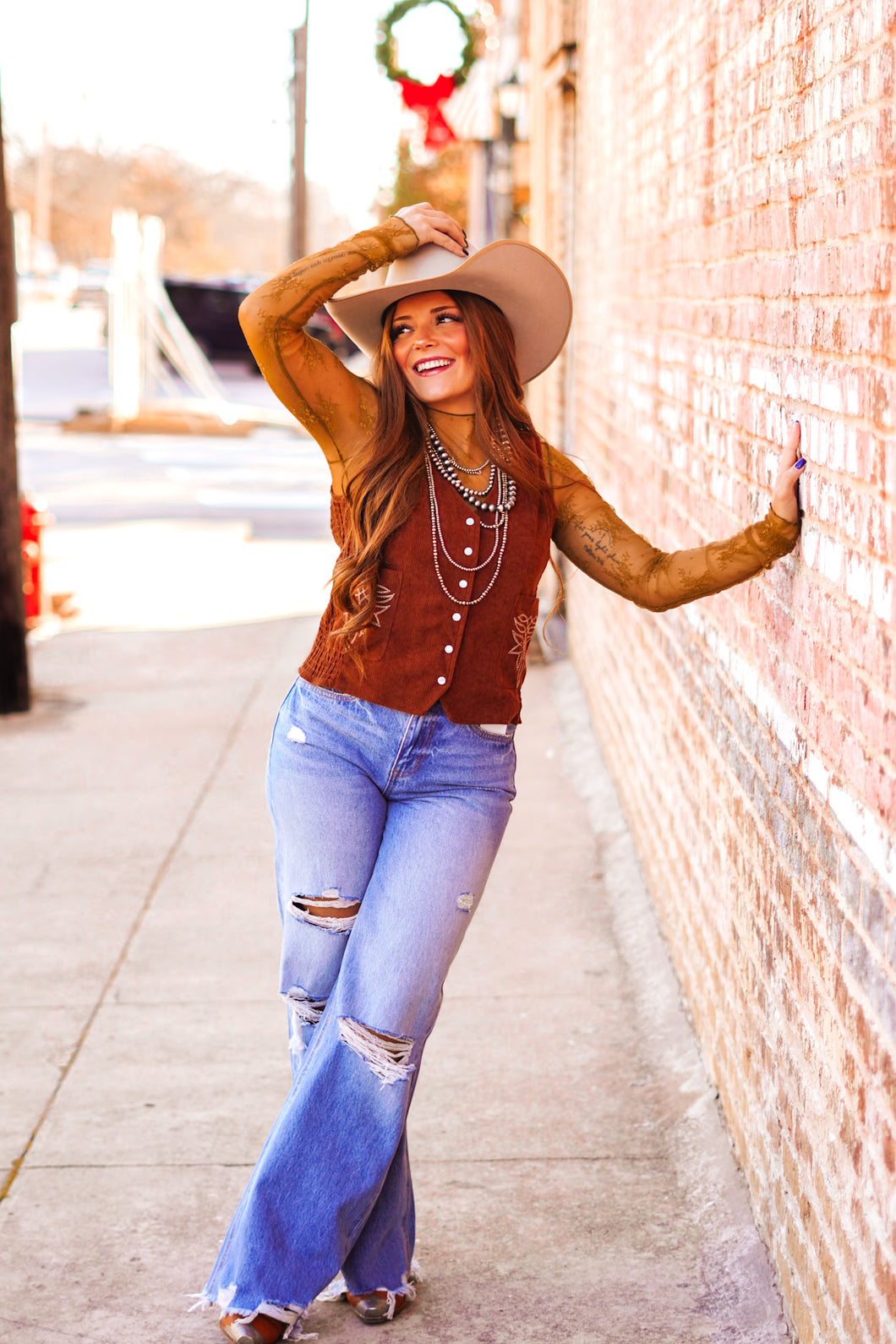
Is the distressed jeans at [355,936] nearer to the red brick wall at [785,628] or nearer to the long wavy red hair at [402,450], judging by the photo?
the long wavy red hair at [402,450]

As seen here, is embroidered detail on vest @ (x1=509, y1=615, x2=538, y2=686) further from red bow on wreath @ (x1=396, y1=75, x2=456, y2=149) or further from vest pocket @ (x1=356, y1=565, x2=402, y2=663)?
red bow on wreath @ (x1=396, y1=75, x2=456, y2=149)

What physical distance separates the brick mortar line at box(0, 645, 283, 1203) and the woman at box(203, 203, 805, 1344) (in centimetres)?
95

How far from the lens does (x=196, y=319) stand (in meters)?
37.0

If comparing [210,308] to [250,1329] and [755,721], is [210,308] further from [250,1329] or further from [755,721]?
[250,1329]

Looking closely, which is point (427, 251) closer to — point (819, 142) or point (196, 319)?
point (819, 142)

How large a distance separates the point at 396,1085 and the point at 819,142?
6.04ft

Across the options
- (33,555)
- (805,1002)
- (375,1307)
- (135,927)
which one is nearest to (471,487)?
(805,1002)

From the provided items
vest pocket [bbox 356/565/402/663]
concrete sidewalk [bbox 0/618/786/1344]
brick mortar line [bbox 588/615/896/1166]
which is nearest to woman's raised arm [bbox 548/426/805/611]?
vest pocket [bbox 356/565/402/663]

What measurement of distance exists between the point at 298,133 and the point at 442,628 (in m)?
27.3

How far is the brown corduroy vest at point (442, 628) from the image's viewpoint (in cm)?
311

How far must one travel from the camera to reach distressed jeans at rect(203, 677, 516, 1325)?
3.06m

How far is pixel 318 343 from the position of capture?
329 centimetres

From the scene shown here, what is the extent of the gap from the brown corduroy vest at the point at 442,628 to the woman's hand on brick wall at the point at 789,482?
462 mm

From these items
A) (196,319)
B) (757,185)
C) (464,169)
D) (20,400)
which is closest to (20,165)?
(196,319)
